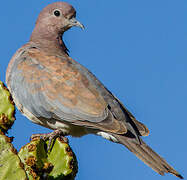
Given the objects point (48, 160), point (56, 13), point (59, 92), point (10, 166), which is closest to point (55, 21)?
point (56, 13)

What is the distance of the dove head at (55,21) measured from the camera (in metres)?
5.81

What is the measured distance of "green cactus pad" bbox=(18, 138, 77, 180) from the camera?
3205 millimetres

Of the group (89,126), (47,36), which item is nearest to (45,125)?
(89,126)

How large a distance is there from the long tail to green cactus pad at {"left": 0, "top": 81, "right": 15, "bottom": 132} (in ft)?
3.78

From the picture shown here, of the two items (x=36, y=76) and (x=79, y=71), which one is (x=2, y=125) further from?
(x=79, y=71)

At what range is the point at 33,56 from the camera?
496 centimetres

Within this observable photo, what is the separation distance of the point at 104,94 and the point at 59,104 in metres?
0.56

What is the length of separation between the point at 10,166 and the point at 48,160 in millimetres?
827

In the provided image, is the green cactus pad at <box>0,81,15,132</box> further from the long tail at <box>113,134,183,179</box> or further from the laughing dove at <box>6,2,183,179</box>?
the long tail at <box>113,134,183,179</box>

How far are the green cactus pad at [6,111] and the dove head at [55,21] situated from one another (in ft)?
7.29

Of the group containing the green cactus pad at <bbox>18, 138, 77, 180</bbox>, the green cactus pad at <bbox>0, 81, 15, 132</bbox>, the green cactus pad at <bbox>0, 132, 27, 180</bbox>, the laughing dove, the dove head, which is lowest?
the green cactus pad at <bbox>0, 132, 27, 180</bbox>

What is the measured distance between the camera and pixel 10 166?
2.64 metres

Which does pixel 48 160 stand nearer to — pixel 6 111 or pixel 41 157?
pixel 41 157

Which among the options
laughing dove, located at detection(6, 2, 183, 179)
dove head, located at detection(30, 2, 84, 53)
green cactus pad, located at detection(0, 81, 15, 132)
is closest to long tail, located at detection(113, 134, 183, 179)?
laughing dove, located at detection(6, 2, 183, 179)
